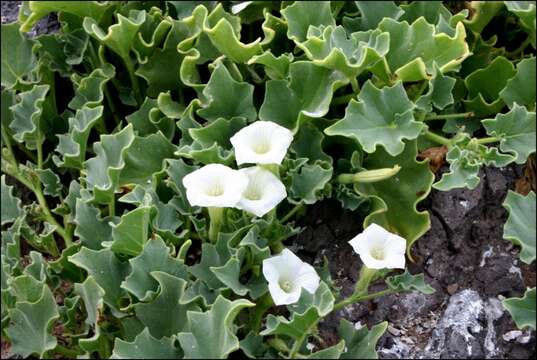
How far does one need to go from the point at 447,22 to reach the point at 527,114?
1.26ft

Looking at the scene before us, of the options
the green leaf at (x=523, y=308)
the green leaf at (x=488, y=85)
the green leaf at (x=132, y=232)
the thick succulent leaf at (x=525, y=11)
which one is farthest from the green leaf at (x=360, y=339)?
the thick succulent leaf at (x=525, y=11)

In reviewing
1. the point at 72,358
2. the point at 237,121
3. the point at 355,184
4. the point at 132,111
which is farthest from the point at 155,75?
the point at 72,358

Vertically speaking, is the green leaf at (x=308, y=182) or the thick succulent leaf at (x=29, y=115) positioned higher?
the thick succulent leaf at (x=29, y=115)

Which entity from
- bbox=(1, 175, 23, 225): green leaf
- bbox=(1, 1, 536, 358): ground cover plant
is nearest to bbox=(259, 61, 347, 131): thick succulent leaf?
bbox=(1, 1, 536, 358): ground cover plant

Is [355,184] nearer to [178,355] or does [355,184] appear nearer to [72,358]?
[178,355]

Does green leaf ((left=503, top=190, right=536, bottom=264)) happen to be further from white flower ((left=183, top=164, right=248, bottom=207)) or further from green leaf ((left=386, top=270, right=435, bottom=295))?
white flower ((left=183, top=164, right=248, bottom=207))

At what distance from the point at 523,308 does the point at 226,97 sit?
35.1 inches

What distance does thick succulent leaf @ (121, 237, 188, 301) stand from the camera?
5.47 ft

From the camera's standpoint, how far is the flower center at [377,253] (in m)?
1.73

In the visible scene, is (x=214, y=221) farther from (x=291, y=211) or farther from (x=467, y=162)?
(x=467, y=162)

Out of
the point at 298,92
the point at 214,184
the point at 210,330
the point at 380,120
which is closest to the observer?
the point at 210,330

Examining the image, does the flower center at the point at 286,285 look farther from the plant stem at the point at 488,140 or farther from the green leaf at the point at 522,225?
the plant stem at the point at 488,140

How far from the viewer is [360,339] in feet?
5.57

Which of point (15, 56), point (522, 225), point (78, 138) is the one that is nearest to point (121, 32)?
point (78, 138)
